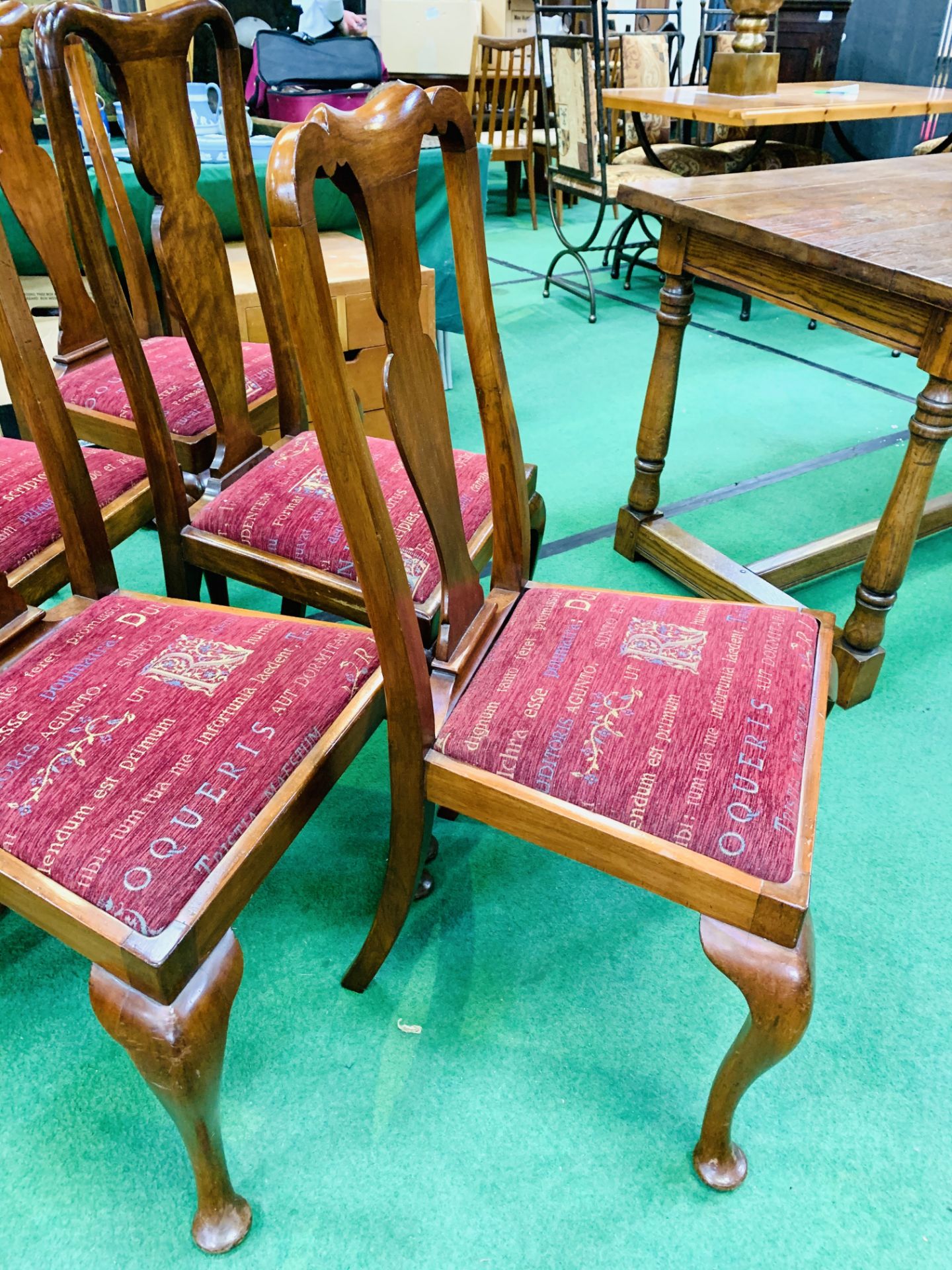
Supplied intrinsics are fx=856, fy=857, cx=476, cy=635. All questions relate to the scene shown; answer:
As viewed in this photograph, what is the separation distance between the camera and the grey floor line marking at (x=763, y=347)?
2.94 metres

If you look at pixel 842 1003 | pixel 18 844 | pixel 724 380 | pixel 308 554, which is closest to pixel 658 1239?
pixel 842 1003

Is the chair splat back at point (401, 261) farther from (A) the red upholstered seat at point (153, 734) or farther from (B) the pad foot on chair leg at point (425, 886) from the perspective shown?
(B) the pad foot on chair leg at point (425, 886)

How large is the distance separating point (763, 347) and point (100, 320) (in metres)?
2.64

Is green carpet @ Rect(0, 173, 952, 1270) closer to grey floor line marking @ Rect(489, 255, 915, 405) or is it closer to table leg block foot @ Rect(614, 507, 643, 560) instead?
table leg block foot @ Rect(614, 507, 643, 560)

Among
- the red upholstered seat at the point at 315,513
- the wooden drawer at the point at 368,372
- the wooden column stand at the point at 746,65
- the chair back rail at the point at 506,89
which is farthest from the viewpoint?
the chair back rail at the point at 506,89

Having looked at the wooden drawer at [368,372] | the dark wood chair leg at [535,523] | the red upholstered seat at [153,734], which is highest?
the red upholstered seat at [153,734]

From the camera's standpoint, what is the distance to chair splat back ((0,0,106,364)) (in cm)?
134

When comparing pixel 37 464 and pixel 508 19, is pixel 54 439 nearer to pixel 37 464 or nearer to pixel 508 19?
pixel 37 464

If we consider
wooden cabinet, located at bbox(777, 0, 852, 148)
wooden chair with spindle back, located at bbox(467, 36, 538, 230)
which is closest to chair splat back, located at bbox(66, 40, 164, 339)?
wooden chair with spindle back, located at bbox(467, 36, 538, 230)

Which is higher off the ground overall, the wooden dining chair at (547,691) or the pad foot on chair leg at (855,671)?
the wooden dining chair at (547,691)

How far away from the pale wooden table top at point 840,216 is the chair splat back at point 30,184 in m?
1.04

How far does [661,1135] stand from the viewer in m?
0.99

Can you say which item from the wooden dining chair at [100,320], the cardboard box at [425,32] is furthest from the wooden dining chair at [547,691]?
the cardboard box at [425,32]

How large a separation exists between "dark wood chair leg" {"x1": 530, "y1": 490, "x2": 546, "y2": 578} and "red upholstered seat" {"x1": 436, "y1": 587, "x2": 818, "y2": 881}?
252 mm
